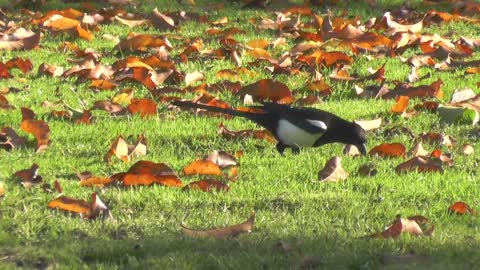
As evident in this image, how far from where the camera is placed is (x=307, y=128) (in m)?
6.05

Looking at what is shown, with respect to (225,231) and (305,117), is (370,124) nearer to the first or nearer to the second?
(305,117)

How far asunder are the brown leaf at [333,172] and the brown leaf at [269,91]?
4.71 feet

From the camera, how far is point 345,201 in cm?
520

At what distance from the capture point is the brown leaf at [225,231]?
462 cm

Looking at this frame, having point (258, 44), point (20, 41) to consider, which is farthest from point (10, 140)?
point (258, 44)

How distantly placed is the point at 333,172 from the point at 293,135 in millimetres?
504

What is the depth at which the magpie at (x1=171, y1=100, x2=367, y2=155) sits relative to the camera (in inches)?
238

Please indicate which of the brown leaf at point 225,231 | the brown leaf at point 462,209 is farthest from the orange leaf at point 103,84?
the brown leaf at point 462,209

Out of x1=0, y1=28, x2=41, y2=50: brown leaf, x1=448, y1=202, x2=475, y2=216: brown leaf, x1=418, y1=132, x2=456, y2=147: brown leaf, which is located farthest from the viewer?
x1=0, y1=28, x2=41, y2=50: brown leaf

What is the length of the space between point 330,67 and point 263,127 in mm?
1688

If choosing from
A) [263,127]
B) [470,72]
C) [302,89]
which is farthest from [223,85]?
[470,72]

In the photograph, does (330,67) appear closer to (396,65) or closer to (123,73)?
(396,65)

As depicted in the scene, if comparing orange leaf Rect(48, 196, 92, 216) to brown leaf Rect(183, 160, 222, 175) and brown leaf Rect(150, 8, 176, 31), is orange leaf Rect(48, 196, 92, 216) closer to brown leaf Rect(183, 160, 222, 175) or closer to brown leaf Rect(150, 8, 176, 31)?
brown leaf Rect(183, 160, 222, 175)

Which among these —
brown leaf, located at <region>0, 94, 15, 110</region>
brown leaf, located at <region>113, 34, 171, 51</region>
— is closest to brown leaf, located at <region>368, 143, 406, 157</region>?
brown leaf, located at <region>0, 94, 15, 110</region>
